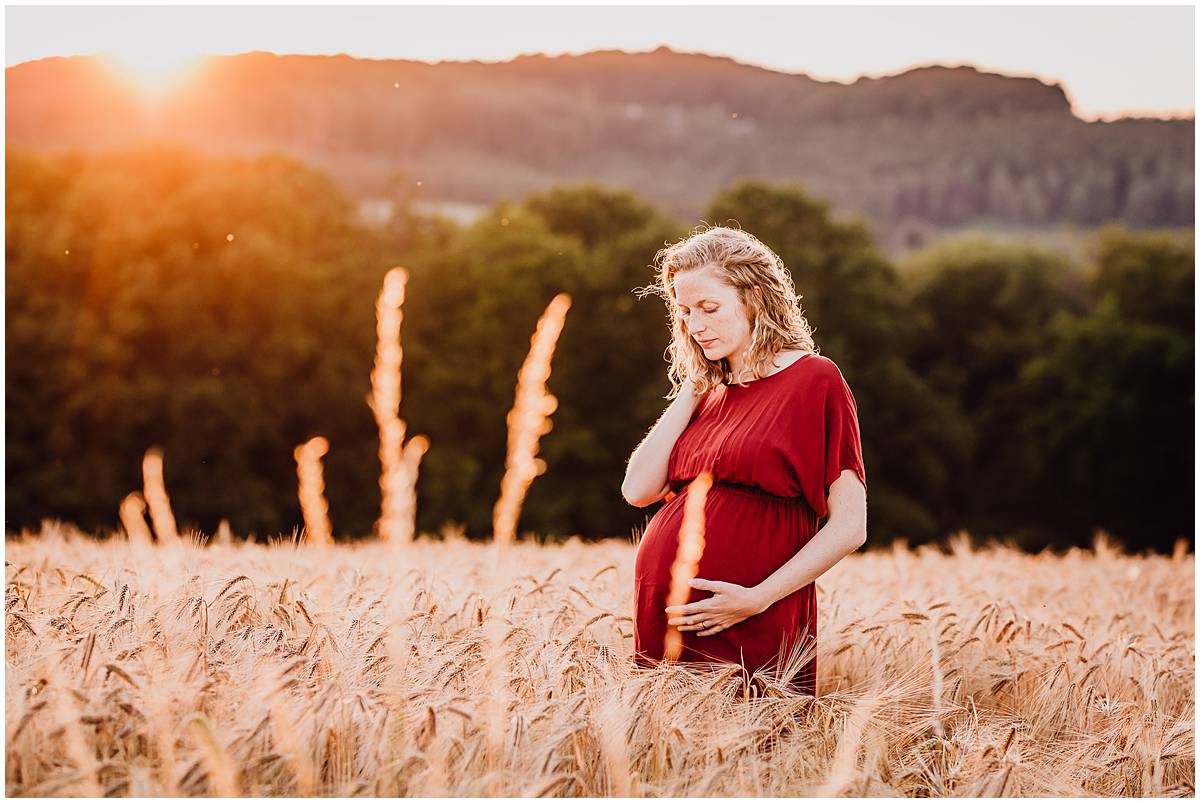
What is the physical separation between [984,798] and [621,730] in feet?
3.96

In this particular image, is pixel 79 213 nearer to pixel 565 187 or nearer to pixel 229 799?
pixel 565 187

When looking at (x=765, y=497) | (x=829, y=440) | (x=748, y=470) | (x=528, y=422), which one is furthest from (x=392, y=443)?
(x=829, y=440)

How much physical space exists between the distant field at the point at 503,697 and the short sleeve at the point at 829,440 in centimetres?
82

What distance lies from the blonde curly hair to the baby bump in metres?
0.51

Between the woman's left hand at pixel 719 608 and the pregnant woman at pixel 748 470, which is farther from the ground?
the pregnant woman at pixel 748 470

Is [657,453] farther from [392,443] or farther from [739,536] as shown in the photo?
[392,443]

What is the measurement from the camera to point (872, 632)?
485 centimetres

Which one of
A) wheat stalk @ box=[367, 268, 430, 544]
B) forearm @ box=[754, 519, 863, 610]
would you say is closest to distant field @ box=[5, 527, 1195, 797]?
wheat stalk @ box=[367, 268, 430, 544]

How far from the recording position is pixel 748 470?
13.0ft

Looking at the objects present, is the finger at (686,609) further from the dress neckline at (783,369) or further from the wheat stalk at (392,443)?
the wheat stalk at (392,443)

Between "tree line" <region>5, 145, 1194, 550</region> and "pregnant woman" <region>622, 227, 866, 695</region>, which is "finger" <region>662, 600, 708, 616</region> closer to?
"pregnant woman" <region>622, 227, 866, 695</region>

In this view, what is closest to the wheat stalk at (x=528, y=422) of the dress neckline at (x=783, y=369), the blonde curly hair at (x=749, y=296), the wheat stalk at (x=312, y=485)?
the wheat stalk at (x=312, y=485)

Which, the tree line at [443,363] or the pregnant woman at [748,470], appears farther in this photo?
the tree line at [443,363]

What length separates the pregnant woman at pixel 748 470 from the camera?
388 cm
